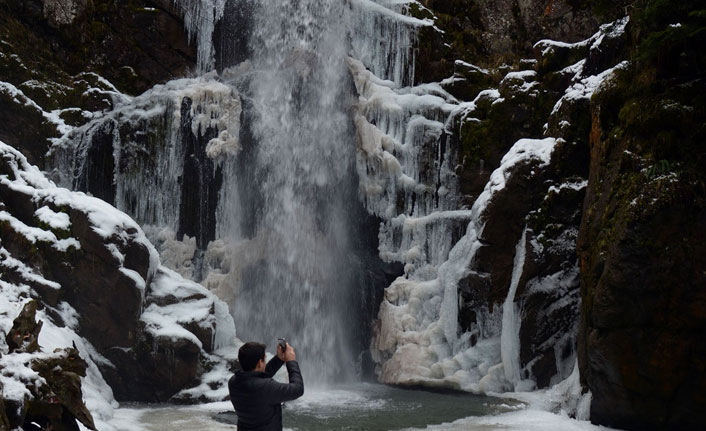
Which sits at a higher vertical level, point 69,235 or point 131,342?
point 69,235

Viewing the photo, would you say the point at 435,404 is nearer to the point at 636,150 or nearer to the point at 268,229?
the point at 636,150

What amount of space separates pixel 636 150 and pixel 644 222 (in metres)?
1.20

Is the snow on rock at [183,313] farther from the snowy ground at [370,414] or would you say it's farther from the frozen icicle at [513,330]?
the frozen icicle at [513,330]

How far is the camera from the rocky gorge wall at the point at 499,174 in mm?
8234

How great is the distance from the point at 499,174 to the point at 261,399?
9.52 metres

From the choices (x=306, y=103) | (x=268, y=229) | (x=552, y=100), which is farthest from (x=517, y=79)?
(x=268, y=229)

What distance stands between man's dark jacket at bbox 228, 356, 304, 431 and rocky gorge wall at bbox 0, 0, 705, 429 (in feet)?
17.2

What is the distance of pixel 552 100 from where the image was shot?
48.9 feet

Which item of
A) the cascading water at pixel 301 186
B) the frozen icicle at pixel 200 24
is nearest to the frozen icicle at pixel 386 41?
the cascading water at pixel 301 186

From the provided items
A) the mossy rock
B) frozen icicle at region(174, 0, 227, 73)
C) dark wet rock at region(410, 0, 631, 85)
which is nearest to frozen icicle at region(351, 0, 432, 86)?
dark wet rock at region(410, 0, 631, 85)

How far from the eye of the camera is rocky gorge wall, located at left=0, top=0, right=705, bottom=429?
324 inches

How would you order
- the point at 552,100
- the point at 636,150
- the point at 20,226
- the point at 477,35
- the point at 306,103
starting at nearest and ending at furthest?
1. the point at 636,150
2. the point at 20,226
3. the point at 552,100
4. the point at 306,103
5. the point at 477,35

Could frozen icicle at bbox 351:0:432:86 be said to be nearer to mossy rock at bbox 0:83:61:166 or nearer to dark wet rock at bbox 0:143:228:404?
mossy rock at bbox 0:83:61:166

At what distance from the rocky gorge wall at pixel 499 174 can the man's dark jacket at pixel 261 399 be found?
17.2 feet
